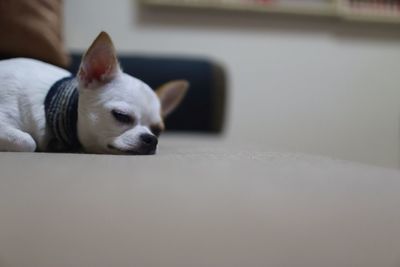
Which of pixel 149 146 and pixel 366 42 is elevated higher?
pixel 366 42

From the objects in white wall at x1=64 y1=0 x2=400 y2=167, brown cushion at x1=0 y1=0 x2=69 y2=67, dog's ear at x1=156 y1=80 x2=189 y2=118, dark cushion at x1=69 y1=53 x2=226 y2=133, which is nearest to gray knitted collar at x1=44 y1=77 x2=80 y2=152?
dog's ear at x1=156 y1=80 x2=189 y2=118

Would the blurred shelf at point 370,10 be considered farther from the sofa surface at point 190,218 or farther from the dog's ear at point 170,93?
the sofa surface at point 190,218

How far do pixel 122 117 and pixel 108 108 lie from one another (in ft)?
0.10

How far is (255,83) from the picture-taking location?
1.90m

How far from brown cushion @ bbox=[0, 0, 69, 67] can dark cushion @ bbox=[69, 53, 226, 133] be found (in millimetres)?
346

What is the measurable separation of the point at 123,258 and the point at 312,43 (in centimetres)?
170

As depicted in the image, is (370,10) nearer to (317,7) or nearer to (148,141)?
(317,7)

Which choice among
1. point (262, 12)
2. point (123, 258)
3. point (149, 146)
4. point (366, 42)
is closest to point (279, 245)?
point (123, 258)

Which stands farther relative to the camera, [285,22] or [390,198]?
[285,22]

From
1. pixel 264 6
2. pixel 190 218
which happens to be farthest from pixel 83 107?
pixel 264 6

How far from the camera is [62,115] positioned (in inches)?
31.8

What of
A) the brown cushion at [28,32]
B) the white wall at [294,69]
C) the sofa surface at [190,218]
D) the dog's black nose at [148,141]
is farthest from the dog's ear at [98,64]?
the white wall at [294,69]

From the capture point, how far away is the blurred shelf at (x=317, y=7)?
1797 mm

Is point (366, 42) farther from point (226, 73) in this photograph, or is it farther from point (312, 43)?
point (226, 73)
